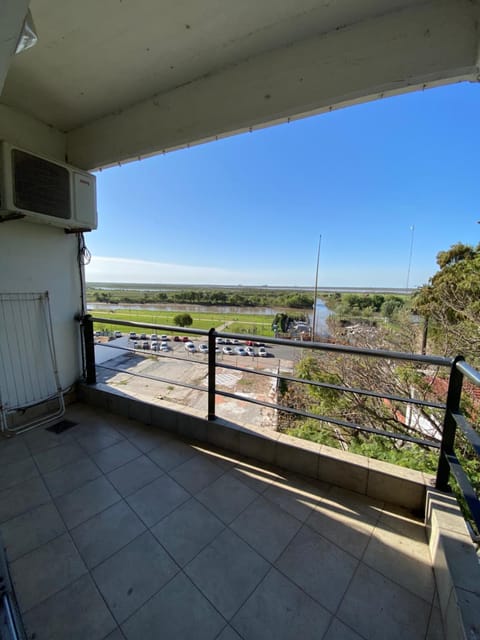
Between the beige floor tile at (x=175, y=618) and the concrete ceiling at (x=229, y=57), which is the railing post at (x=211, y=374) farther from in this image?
the concrete ceiling at (x=229, y=57)

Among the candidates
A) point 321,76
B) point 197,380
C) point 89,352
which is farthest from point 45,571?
point 197,380

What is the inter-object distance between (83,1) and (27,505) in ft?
8.90

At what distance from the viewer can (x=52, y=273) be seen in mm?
2451

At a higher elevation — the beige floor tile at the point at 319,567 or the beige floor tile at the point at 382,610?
the beige floor tile at the point at 382,610

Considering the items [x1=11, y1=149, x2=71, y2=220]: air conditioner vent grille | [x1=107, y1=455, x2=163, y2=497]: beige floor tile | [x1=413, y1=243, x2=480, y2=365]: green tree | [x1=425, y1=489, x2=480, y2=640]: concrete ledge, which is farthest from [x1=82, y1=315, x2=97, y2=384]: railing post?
[x1=413, y1=243, x2=480, y2=365]: green tree

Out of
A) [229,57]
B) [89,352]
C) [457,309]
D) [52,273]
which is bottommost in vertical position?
[89,352]

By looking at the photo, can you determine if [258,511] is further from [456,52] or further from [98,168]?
[98,168]

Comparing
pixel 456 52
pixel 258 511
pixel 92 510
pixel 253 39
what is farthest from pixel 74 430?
pixel 456 52

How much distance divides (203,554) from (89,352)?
228cm

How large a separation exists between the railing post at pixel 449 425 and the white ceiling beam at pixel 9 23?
1.90 m

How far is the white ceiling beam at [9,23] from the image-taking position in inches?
21.1

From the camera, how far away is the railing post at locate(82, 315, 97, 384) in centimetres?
268

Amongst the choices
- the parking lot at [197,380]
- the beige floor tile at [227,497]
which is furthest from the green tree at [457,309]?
the beige floor tile at [227,497]

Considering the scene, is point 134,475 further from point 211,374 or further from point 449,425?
point 449,425
